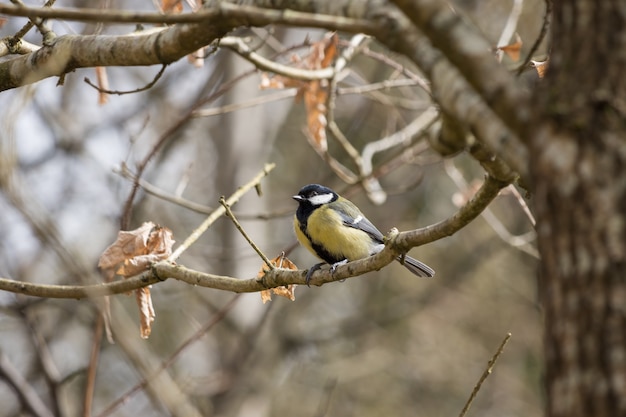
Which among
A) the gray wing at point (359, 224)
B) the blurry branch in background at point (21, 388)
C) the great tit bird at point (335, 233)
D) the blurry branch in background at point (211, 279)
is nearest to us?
the blurry branch in background at point (211, 279)

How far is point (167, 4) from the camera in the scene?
3.52 m

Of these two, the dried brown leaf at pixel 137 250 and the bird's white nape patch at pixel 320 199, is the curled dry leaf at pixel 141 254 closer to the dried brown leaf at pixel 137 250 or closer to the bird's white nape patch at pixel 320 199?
the dried brown leaf at pixel 137 250

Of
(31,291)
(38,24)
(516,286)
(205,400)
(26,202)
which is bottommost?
(516,286)

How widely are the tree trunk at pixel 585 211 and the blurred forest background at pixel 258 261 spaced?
4.34ft

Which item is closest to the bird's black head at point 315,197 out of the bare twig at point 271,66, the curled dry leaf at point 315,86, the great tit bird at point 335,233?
the great tit bird at point 335,233

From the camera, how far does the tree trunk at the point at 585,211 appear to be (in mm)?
1175

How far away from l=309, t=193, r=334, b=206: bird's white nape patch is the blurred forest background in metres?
0.23

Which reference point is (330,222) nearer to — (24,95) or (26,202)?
(24,95)

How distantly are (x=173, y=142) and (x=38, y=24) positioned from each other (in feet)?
14.8

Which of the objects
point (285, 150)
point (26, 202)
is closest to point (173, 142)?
point (285, 150)

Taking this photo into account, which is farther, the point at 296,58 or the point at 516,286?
the point at 516,286

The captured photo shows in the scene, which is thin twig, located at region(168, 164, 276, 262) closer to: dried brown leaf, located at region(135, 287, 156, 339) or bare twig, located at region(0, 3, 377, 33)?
dried brown leaf, located at region(135, 287, 156, 339)

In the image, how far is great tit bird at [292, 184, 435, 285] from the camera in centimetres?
423

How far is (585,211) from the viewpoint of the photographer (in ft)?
3.99
